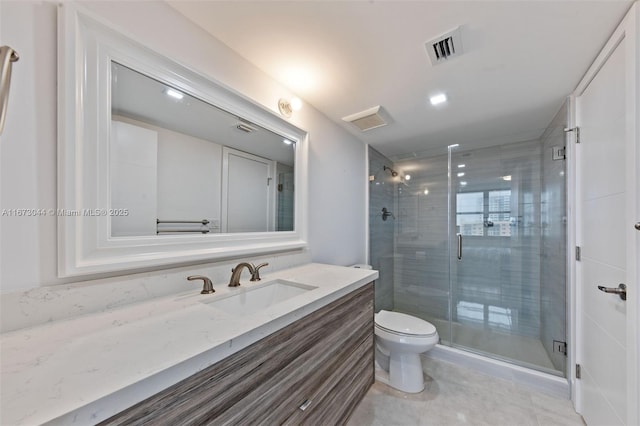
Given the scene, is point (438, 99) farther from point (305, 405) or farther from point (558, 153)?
point (305, 405)

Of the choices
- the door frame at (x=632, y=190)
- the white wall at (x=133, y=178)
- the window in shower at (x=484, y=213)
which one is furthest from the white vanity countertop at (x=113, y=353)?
the window in shower at (x=484, y=213)

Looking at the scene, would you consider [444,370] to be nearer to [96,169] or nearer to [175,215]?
[175,215]

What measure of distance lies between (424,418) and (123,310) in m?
1.82

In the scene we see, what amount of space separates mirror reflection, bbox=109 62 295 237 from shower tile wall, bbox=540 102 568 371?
7.26 feet

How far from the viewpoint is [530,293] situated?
8.41 ft

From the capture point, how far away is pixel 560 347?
1855mm

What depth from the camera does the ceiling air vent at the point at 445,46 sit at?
3.86 ft

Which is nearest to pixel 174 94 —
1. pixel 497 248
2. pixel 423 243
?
pixel 423 243

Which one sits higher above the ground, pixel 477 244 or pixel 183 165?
pixel 183 165

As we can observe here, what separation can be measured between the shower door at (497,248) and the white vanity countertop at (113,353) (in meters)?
2.43

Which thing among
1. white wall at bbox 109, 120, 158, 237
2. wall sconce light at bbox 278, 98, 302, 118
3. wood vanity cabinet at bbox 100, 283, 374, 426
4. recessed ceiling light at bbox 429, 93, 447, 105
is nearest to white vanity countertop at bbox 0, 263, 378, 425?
wood vanity cabinet at bbox 100, 283, 374, 426

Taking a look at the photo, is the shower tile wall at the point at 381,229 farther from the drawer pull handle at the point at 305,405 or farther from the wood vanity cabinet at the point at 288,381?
the drawer pull handle at the point at 305,405

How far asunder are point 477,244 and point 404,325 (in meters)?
1.60

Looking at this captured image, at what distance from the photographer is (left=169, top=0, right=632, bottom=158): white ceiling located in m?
1.05
